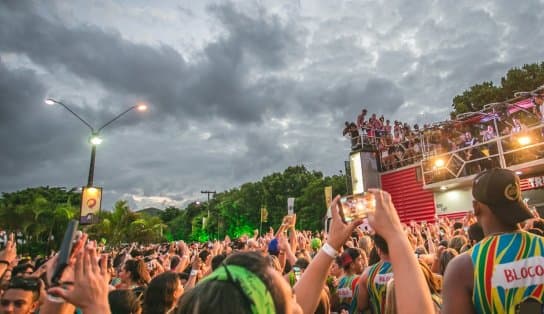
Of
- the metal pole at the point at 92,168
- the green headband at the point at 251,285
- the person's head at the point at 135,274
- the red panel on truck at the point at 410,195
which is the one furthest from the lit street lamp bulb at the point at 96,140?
the red panel on truck at the point at 410,195

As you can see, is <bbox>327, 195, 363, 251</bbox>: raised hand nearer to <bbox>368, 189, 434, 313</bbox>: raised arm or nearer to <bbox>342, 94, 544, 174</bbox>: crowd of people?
<bbox>368, 189, 434, 313</bbox>: raised arm

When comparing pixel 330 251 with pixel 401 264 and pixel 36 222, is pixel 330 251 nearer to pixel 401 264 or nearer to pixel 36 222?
pixel 401 264

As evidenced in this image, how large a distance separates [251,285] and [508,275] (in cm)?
161

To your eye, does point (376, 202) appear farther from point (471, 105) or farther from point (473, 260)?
point (471, 105)

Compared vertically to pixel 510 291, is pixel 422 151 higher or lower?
higher

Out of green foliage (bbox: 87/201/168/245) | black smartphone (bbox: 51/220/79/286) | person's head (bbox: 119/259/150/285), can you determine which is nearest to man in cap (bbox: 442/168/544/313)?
black smartphone (bbox: 51/220/79/286)

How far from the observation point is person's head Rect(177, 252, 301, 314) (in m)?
1.06

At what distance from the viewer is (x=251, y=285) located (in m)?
1.14

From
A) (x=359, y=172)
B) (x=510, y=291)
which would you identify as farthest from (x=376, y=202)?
(x=359, y=172)

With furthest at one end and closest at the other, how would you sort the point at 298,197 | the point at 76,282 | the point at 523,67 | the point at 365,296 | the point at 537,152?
the point at 298,197 → the point at 523,67 → the point at 537,152 → the point at 365,296 → the point at 76,282

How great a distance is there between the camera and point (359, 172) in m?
20.5

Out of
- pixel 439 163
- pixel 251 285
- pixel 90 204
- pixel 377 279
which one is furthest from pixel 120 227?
pixel 251 285

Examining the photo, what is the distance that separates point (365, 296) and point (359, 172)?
17.5 meters

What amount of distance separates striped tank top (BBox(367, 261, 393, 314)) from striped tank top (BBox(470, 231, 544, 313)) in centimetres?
129
